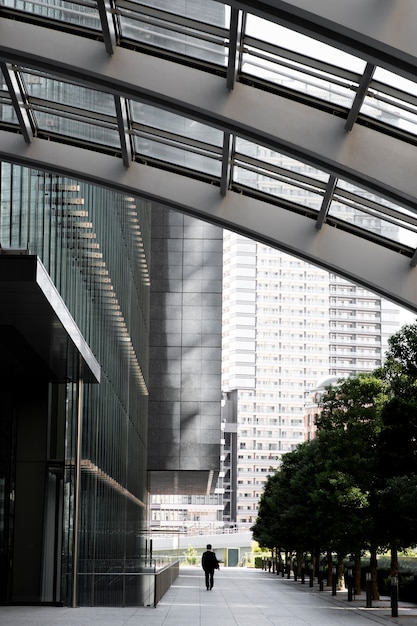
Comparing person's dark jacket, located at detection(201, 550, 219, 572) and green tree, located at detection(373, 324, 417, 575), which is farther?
person's dark jacket, located at detection(201, 550, 219, 572)

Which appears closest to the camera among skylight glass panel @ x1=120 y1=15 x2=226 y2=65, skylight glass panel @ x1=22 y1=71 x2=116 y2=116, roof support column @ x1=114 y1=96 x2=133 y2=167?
skylight glass panel @ x1=120 y1=15 x2=226 y2=65

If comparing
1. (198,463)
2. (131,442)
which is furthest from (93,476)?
(198,463)

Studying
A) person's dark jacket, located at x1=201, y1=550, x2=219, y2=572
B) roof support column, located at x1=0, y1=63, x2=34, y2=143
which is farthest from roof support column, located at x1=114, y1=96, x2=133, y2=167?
person's dark jacket, located at x1=201, y1=550, x2=219, y2=572

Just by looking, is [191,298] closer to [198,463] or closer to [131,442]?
[198,463]

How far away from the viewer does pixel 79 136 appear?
736 inches

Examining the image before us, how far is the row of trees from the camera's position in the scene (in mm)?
24828

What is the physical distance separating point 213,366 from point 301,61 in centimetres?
4613

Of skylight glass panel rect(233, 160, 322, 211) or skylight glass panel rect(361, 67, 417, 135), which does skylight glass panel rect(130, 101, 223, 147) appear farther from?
skylight glass panel rect(361, 67, 417, 135)

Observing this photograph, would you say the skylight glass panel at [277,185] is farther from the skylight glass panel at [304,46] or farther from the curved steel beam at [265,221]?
the skylight glass panel at [304,46]

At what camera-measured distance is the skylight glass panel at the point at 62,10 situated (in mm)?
14539

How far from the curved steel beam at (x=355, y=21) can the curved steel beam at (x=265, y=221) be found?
7797mm

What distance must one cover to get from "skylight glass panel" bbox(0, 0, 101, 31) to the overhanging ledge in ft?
11.1

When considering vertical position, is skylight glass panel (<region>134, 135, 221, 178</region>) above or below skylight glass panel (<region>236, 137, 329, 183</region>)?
above

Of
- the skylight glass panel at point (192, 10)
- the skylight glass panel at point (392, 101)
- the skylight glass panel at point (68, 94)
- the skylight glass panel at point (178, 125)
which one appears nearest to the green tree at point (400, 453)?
the skylight glass panel at point (178, 125)
